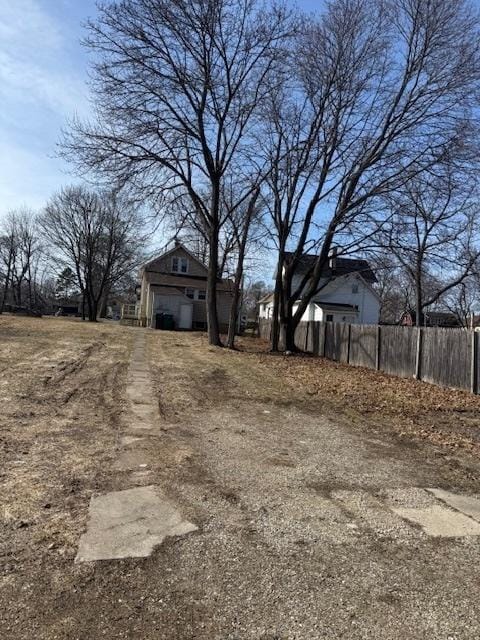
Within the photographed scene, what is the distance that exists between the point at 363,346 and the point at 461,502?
16.4 meters

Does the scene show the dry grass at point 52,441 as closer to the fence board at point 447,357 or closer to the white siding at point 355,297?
the fence board at point 447,357

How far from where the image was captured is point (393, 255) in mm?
23719

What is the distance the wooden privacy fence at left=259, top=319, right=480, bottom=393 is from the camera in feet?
47.5

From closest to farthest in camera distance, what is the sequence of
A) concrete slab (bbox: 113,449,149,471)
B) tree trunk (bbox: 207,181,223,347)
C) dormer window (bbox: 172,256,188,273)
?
concrete slab (bbox: 113,449,149,471) < tree trunk (bbox: 207,181,223,347) < dormer window (bbox: 172,256,188,273)

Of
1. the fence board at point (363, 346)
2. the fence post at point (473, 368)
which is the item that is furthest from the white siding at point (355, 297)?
the fence post at point (473, 368)

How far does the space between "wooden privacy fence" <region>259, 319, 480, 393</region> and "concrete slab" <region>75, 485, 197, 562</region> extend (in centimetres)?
1142

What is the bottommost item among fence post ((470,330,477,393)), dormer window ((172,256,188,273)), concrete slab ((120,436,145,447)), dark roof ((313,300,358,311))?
concrete slab ((120,436,145,447))

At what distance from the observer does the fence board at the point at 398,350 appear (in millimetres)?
17438

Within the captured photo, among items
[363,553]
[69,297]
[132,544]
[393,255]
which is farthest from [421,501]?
[69,297]

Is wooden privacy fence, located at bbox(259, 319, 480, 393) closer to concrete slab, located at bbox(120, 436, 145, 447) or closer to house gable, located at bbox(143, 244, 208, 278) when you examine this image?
concrete slab, located at bbox(120, 436, 145, 447)

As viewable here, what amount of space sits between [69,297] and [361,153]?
A: 283 feet

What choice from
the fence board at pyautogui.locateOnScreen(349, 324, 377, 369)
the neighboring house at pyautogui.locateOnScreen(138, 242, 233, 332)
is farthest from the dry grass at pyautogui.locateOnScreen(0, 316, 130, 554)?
the neighboring house at pyautogui.locateOnScreen(138, 242, 233, 332)

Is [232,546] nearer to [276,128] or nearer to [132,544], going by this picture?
[132,544]

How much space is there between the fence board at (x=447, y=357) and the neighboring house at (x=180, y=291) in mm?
30715
